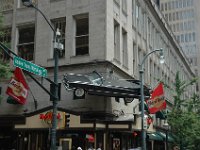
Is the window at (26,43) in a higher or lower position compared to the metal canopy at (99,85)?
higher

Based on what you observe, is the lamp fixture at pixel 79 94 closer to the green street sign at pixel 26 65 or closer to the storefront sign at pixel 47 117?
the storefront sign at pixel 47 117

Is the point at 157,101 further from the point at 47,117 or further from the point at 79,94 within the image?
the point at 47,117

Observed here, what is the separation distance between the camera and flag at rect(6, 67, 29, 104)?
865 inches

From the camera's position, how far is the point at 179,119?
32750 millimetres

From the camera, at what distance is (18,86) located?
23.3 metres

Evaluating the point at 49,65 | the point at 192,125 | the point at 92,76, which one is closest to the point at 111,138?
the point at 92,76

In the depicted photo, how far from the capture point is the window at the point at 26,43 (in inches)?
1176

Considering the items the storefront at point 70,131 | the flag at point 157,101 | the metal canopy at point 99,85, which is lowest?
the storefront at point 70,131

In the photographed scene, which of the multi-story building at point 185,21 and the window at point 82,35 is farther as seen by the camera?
the multi-story building at point 185,21

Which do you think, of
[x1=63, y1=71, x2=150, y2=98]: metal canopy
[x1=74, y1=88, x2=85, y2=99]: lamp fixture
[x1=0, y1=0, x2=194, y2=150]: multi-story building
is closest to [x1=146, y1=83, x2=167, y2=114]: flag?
[x1=63, y1=71, x2=150, y2=98]: metal canopy

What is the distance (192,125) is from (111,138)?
9996 millimetres

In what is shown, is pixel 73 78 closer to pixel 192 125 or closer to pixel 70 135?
pixel 70 135

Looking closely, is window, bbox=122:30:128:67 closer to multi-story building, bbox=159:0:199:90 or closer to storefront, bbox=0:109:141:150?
storefront, bbox=0:109:141:150

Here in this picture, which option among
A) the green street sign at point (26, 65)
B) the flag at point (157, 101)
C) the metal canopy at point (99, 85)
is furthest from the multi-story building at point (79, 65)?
the green street sign at point (26, 65)
